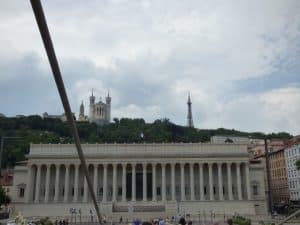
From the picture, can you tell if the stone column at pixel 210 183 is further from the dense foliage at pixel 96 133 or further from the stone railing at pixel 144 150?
the dense foliage at pixel 96 133

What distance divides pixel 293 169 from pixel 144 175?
33.7 m

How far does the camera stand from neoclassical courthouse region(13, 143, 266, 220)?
82.4 metres

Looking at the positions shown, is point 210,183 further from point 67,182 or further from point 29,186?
point 29,186

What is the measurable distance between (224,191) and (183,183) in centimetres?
987

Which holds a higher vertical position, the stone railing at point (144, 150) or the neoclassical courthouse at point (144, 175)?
the stone railing at point (144, 150)

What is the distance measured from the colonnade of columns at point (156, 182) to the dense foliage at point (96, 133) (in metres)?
18.4

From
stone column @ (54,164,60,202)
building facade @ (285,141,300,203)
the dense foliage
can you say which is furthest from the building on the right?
stone column @ (54,164,60,202)

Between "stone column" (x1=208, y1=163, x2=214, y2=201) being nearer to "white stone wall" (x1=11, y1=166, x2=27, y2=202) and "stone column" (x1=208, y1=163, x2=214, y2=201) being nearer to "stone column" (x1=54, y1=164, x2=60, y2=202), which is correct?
"stone column" (x1=54, y1=164, x2=60, y2=202)

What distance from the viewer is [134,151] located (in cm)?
8388

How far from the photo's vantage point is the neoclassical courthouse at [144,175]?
8244 cm

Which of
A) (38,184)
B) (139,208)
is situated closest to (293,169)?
(139,208)

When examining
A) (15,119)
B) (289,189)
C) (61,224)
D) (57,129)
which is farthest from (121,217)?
(15,119)

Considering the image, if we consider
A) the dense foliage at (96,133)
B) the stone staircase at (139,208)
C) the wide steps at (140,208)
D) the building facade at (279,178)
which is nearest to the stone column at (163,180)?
the stone staircase at (139,208)

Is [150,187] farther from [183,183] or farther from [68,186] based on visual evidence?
[68,186]
